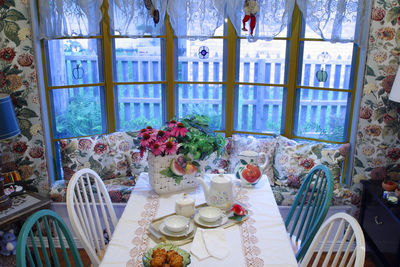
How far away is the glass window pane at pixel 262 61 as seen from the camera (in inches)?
122

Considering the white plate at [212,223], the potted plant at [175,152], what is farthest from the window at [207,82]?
the white plate at [212,223]

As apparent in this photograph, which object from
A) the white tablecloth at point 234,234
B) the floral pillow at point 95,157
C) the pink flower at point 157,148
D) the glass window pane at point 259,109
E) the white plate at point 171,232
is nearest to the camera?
the white tablecloth at point 234,234

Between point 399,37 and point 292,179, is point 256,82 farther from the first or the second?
point 399,37

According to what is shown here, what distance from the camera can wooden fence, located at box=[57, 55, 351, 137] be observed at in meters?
3.06

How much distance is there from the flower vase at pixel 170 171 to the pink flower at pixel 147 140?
0.07 m

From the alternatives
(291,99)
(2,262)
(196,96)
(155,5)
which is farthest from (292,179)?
(2,262)

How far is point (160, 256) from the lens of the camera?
1437 millimetres

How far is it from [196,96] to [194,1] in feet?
2.61

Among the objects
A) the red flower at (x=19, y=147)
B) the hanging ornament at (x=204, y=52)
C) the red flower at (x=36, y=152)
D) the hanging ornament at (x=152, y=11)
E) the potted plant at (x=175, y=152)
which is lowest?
the red flower at (x=36, y=152)

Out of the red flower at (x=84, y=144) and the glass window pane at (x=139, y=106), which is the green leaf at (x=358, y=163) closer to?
the glass window pane at (x=139, y=106)

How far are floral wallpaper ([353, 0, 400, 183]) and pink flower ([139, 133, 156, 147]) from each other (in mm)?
1664

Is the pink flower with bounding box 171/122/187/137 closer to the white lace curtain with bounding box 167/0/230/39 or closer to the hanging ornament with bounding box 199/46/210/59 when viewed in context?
the white lace curtain with bounding box 167/0/230/39

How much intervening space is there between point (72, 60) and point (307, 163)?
2.02m

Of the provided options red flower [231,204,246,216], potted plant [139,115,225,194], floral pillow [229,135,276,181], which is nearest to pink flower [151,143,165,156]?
potted plant [139,115,225,194]
